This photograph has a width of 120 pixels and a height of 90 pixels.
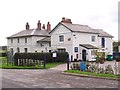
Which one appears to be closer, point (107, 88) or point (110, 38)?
point (107, 88)

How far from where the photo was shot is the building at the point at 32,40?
54.3m

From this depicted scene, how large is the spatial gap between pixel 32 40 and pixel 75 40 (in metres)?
14.3

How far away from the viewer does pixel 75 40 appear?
143ft

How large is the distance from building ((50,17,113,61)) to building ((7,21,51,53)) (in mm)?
6193

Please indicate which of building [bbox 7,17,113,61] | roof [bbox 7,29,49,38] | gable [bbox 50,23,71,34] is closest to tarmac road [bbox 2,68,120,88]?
building [bbox 7,17,113,61]

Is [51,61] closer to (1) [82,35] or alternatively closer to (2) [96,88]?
(1) [82,35]

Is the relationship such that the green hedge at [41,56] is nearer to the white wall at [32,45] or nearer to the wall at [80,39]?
the wall at [80,39]

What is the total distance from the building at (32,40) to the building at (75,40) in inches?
244

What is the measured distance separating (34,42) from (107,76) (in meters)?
37.9

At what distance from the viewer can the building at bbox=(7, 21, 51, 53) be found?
54.3 metres

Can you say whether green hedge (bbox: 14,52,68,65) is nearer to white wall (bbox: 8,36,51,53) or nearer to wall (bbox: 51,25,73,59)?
wall (bbox: 51,25,73,59)

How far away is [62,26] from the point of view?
149 ft

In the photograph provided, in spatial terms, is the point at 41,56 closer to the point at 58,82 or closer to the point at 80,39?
the point at 80,39

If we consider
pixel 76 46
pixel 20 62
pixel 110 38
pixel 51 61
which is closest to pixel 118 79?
pixel 20 62
